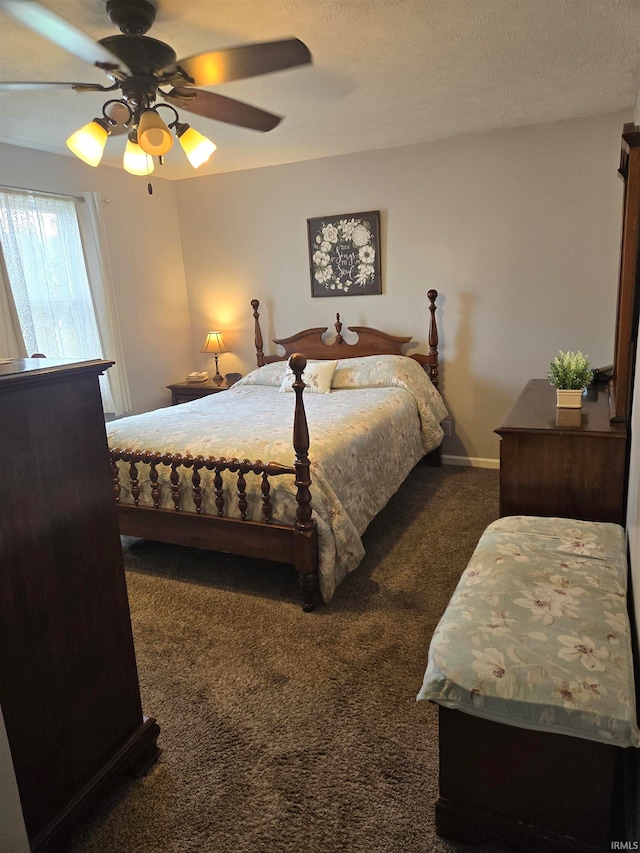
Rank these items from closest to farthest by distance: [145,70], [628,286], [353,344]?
[145,70]
[628,286]
[353,344]

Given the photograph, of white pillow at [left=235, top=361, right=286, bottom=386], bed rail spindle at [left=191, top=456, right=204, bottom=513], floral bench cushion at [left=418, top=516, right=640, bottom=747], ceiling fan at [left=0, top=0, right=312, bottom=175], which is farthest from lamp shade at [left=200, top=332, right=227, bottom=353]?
floral bench cushion at [left=418, top=516, right=640, bottom=747]

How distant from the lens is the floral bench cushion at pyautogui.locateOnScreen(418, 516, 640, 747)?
3.68 ft

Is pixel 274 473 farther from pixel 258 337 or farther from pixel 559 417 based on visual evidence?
pixel 258 337

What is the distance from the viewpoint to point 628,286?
2.21 meters

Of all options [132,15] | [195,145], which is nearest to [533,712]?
[195,145]

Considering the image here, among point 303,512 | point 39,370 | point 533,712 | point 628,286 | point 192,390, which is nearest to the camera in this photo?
point 533,712

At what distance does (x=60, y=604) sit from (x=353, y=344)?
3.33 meters

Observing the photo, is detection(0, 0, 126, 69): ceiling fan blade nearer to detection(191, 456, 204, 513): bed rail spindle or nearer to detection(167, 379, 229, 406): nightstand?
detection(191, 456, 204, 513): bed rail spindle

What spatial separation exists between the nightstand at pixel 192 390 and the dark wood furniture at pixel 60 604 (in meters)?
3.07

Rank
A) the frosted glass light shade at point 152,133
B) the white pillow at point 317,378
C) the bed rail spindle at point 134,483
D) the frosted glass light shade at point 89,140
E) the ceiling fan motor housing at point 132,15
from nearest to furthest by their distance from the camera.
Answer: the ceiling fan motor housing at point 132,15 → the frosted glass light shade at point 152,133 → the frosted glass light shade at point 89,140 → the bed rail spindle at point 134,483 → the white pillow at point 317,378

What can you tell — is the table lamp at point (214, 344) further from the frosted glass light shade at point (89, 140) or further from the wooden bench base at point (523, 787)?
the wooden bench base at point (523, 787)

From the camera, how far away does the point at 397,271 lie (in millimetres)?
4129

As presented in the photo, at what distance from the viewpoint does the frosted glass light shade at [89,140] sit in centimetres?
207

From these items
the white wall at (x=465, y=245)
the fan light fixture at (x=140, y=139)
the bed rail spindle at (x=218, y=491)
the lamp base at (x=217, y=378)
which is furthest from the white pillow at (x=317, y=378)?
the fan light fixture at (x=140, y=139)
